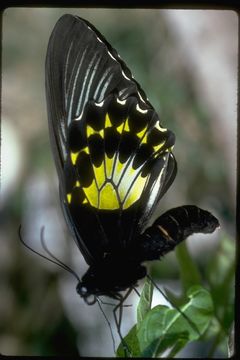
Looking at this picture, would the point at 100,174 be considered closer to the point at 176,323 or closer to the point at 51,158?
the point at 176,323

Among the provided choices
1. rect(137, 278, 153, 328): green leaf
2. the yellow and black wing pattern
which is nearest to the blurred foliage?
rect(137, 278, 153, 328): green leaf

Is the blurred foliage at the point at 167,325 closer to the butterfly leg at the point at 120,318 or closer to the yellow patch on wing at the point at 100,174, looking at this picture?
the butterfly leg at the point at 120,318

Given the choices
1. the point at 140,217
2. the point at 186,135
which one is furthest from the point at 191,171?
the point at 140,217

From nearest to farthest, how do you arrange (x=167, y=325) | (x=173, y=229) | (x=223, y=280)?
(x=167, y=325) → (x=173, y=229) → (x=223, y=280)

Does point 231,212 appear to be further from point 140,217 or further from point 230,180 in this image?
point 140,217

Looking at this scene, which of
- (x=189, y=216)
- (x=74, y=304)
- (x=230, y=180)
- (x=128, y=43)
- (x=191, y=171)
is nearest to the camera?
(x=189, y=216)

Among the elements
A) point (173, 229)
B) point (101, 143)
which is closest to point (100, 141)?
point (101, 143)
